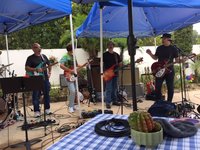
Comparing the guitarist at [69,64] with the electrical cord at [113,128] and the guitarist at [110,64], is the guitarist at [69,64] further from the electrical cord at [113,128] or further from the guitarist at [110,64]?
the electrical cord at [113,128]

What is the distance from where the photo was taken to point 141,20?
6859 millimetres

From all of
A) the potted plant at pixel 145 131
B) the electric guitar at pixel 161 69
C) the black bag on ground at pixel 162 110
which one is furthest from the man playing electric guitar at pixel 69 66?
the potted plant at pixel 145 131

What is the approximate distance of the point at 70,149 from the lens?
4.65 feet

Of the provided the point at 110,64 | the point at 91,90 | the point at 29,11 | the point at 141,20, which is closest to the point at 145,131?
the point at 29,11

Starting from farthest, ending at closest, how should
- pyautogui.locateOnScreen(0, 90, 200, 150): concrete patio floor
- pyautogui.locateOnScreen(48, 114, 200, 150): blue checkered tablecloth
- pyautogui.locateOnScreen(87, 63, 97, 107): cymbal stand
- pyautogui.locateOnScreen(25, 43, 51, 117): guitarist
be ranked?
pyautogui.locateOnScreen(87, 63, 97, 107): cymbal stand < pyautogui.locateOnScreen(25, 43, 51, 117): guitarist < pyautogui.locateOnScreen(0, 90, 200, 150): concrete patio floor < pyautogui.locateOnScreen(48, 114, 200, 150): blue checkered tablecloth

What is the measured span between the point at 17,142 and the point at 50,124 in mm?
980

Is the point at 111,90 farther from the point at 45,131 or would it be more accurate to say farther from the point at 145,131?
the point at 145,131

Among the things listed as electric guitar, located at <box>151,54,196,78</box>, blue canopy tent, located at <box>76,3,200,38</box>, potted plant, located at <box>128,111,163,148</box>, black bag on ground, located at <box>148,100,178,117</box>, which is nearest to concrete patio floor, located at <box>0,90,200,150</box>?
electric guitar, located at <box>151,54,196,78</box>

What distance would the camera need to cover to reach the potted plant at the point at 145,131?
4.14 ft

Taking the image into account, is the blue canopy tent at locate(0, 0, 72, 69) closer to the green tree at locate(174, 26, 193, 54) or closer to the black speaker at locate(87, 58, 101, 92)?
the black speaker at locate(87, 58, 101, 92)

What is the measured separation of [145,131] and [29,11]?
4.39 m

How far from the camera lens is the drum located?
5223mm

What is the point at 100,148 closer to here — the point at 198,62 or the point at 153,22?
the point at 153,22

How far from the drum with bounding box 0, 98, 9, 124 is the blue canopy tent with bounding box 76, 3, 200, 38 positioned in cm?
247
